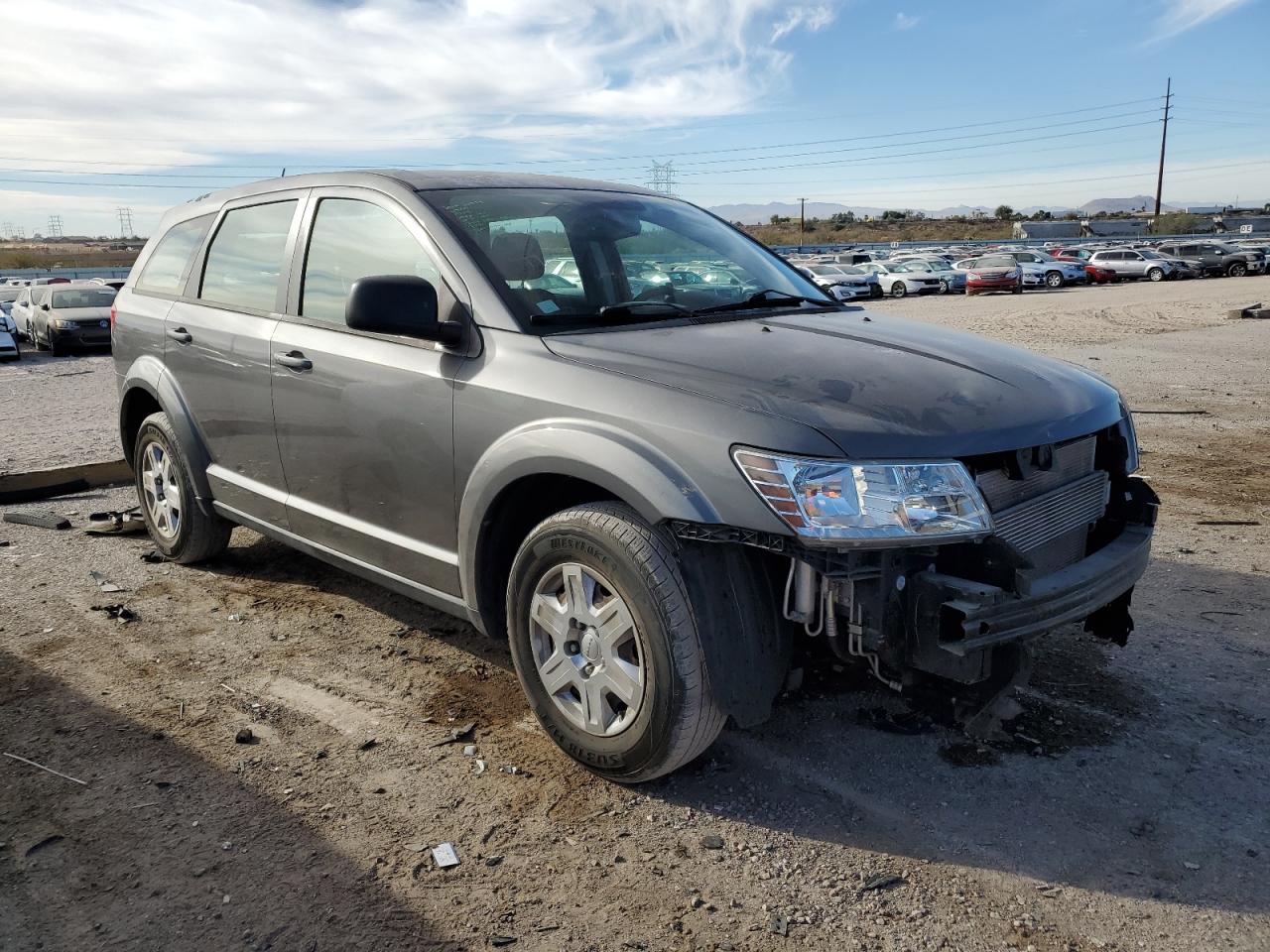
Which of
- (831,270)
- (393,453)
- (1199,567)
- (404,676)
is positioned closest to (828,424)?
(393,453)

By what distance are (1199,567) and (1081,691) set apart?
1.89 meters

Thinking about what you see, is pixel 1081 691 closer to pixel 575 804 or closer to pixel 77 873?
pixel 575 804

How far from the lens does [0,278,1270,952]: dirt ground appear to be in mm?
2580

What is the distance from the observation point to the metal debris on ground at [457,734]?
11.6 feet

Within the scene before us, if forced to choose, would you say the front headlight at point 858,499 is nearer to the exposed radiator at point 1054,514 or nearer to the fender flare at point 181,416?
→ the exposed radiator at point 1054,514

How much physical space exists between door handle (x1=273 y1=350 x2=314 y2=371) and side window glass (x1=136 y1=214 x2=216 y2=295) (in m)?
1.36

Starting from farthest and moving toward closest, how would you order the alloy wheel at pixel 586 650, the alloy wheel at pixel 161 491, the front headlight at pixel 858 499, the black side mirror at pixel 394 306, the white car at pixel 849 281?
the white car at pixel 849 281, the alloy wheel at pixel 161 491, the black side mirror at pixel 394 306, the alloy wheel at pixel 586 650, the front headlight at pixel 858 499

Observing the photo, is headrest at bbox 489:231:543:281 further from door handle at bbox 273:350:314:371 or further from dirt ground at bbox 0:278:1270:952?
dirt ground at bbox 0:278:1270:952

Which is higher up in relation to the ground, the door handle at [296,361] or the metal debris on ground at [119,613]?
the door handle at [296,361]

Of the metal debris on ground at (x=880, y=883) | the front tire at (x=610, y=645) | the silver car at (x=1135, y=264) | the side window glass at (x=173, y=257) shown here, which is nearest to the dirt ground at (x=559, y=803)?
the metal debris on ground at (x=880, y=883)

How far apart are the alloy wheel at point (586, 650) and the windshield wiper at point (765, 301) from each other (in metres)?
1.22

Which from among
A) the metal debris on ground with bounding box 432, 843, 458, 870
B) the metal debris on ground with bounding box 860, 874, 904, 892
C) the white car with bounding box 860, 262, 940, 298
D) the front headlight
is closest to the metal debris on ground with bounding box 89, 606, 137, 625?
the metal debris on ground with bounding box 432, 843, 458, 870

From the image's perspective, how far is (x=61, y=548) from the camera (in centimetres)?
589

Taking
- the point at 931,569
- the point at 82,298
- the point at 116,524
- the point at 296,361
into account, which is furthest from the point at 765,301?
the point at 82,298
